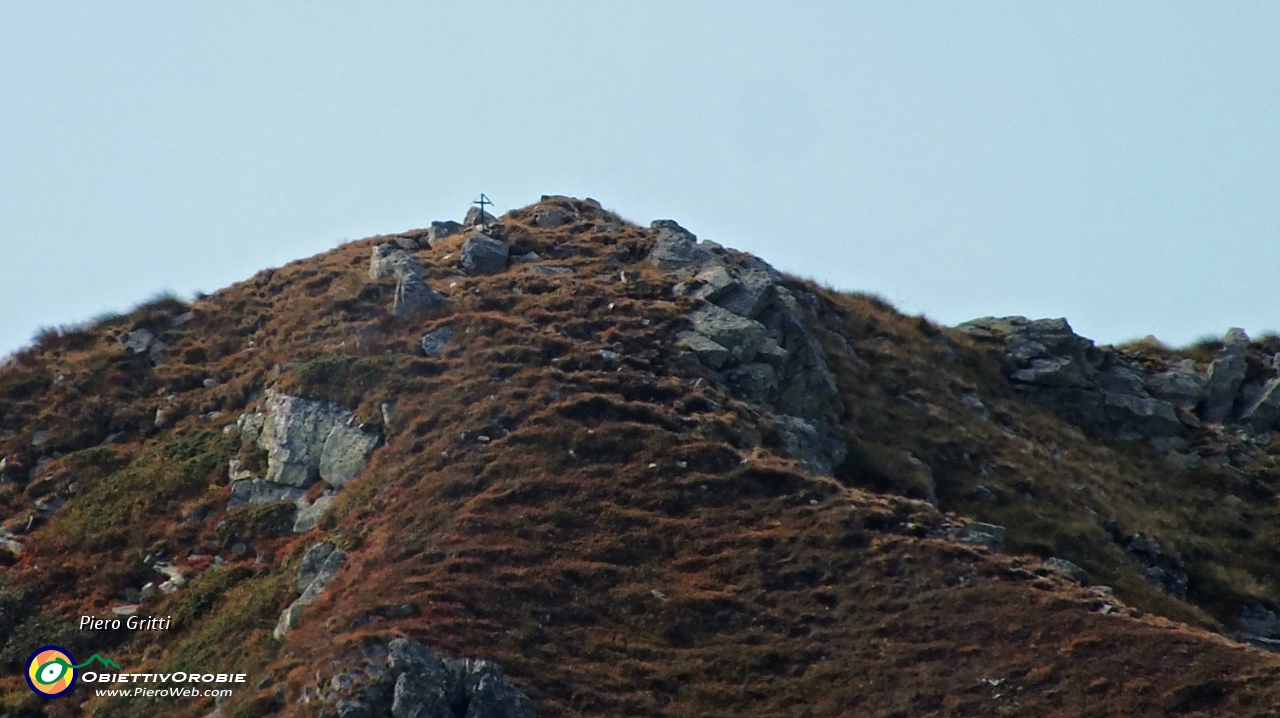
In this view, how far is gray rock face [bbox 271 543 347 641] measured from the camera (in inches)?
1607

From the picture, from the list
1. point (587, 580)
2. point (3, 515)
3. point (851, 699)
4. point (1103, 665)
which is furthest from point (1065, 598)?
point (3, 515)

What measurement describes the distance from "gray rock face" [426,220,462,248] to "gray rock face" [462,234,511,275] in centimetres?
414

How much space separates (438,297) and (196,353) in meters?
11.6

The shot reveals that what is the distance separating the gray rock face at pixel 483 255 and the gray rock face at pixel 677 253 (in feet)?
21.8

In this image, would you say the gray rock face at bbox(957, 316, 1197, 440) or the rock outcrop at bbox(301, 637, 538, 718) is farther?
the gray rock face at bbox(957, 316, 1197, 440)

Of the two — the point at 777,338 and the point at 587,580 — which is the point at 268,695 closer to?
the point at 587,580

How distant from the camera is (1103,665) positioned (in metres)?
37.0

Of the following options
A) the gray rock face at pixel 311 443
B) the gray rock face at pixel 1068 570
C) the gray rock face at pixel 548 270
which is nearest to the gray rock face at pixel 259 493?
the gray rock face at pixel 311 443

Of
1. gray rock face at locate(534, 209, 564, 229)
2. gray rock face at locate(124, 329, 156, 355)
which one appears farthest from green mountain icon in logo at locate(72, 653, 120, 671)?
gray rock face at locate(534, 209, 564, 229)

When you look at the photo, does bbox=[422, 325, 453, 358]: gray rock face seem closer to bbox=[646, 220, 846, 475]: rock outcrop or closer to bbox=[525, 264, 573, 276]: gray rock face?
bbox=[525, 264, 573, 276]: gray rock face

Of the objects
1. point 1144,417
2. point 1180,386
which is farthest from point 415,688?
point 1180,386

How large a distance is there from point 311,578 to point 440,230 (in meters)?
26.6

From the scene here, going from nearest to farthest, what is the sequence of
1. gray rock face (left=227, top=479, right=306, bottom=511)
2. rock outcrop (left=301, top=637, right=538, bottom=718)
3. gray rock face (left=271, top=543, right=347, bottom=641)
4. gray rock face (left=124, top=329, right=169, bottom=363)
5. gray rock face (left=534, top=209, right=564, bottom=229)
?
rock outcrop (left=301, top=637, right=538, bottom=718)
gray rock face (left=271, top=543, right=347, bottom=641)
gray rock face (left=227, top=479, right=306, bottom=511)
gray rock face (left=124, top=329, right=169, bottom=363)
gray rock face (left=534, top=209, right=564, bottom=229)

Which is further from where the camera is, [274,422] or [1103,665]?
[274,422]
